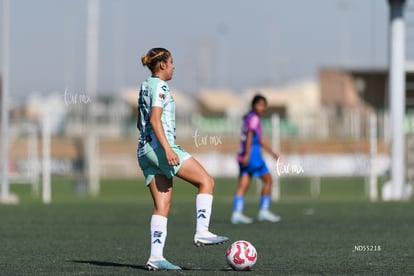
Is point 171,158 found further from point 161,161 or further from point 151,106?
point 151,106

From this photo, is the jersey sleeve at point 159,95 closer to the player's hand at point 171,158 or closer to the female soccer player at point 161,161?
the female soccer player at point 161,161

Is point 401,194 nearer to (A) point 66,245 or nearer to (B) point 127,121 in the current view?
(A) point 66,245

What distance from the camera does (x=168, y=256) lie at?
38.7 feet

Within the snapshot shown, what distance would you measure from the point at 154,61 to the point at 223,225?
23.6ft

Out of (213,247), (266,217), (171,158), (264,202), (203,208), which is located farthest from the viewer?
(264,202)

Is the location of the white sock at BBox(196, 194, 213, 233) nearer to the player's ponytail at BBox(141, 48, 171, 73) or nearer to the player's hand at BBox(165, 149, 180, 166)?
the player's hand at BBox(165, 149, 180, 166)

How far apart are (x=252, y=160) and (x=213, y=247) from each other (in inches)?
222

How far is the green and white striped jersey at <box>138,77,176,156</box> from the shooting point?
33.3 feet

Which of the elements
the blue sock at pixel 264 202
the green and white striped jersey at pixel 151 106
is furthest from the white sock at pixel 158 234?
the blue sock at pixel 264 202

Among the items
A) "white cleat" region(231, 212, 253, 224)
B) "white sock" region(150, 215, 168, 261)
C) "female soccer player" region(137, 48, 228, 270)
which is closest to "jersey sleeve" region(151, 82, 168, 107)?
"female soccer player" region(137, 48, 228, 270)

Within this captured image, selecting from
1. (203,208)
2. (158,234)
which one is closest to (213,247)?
(203,208)

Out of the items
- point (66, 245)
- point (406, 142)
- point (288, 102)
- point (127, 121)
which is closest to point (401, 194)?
point (406, 142)

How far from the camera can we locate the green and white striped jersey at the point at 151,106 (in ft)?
33.3

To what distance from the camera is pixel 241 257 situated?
400 inches
